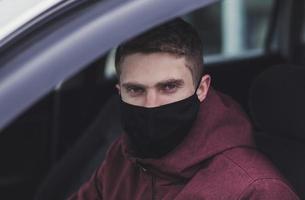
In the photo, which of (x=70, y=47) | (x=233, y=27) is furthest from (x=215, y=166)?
(x=233, y=27)

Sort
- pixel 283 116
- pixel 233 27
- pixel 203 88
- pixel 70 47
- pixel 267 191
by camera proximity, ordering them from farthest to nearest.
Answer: pixel 233 27 < pixel 283 116 < pixel 203 88 < pixel 267 191 < pixel 70 47

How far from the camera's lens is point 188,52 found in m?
2.15

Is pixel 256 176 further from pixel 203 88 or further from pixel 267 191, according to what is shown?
pixel 203 88

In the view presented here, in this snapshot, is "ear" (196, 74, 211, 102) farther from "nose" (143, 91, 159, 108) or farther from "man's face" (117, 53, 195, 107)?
"nose" (143, 91, 159, 108)

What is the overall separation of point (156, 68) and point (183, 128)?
6.9 inches

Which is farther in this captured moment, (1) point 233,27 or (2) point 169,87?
(1) point 233,27

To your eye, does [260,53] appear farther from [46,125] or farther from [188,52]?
[188,52]

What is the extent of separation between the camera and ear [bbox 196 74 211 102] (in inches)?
87.2

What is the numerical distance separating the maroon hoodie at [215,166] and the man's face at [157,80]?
0.10 metres

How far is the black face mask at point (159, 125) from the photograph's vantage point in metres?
2.04

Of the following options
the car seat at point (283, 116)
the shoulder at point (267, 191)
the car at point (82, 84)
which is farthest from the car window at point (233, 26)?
the shoulder at point (267, 191)

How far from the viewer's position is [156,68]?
2.09 metres

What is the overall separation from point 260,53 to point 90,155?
1.59 meters

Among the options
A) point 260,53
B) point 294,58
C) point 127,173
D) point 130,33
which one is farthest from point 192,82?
point 260,53
